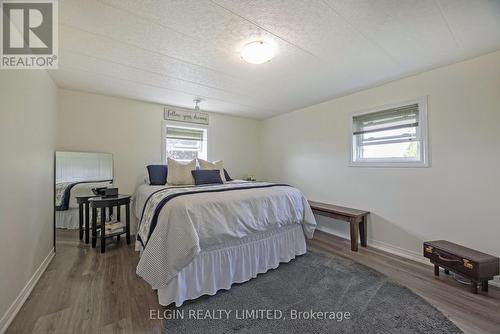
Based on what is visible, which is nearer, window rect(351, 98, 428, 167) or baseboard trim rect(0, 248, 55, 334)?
baseboard trim rect(0, 248, 55, 334)

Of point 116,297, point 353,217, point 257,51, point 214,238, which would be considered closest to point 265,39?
point 257,51

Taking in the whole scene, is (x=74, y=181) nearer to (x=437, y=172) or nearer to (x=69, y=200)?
(x=69, y=200)

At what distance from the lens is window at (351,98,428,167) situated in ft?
8.38

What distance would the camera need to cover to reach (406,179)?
2.65 meters

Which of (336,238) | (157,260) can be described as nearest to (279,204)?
(157,260)

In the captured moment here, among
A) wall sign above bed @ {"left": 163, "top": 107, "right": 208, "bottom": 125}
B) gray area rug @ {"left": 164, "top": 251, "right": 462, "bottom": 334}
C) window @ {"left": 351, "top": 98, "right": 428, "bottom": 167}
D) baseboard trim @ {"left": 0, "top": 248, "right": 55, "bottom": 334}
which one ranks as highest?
wall sign above bed @ {"left": 163, "top": 107, "right": 208, "bottom": 125}

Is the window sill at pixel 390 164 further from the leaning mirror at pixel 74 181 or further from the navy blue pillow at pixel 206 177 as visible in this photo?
the leaning mirror at pixel 74 181

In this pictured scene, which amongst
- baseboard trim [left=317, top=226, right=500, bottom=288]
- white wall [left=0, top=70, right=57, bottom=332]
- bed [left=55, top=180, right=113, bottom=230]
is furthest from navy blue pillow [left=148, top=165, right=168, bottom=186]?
baseboard trim [left=317, top=226, right=500, bottom=288]

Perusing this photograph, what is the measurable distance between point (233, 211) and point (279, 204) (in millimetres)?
626

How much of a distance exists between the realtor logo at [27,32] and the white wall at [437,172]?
3.48m

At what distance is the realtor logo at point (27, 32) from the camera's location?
1.46 meters

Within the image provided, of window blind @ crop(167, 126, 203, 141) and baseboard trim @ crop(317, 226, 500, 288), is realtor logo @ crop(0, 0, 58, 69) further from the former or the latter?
baseboard trim @ crop(317, 226, 500, 288)

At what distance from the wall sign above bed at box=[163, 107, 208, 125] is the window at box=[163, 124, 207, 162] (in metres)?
0.13

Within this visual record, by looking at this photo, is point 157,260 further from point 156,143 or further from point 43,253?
point 156,143
